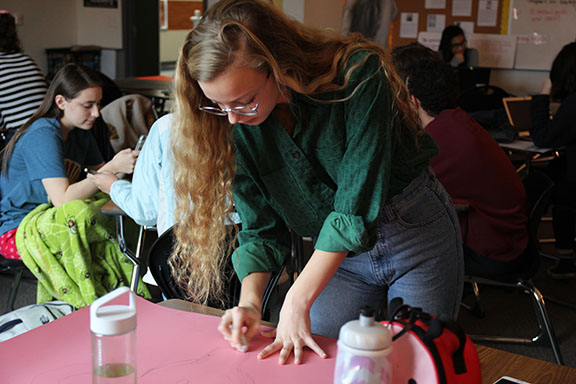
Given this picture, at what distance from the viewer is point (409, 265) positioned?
127 cm

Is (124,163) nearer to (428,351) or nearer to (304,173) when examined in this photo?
(304,173)

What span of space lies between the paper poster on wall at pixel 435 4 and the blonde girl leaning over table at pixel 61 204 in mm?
4403

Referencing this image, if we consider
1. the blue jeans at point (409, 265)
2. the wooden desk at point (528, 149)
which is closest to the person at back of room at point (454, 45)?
the wooden desk at point (528, 149)

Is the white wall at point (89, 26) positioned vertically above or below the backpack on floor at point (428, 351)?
above

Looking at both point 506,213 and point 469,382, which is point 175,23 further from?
point 469,382

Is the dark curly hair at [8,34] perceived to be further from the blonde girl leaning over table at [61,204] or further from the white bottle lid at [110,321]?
the white bottle lid at [110,321]

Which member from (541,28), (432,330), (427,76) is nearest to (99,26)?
(541,28)

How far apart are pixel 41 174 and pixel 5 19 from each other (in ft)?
4.31

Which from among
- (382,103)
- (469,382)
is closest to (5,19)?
(382,103)

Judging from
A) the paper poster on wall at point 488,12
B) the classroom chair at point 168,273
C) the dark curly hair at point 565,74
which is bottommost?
the classroom chair at point 168,273

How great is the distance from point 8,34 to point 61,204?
144 centimetres

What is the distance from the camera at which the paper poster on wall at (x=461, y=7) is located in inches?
246

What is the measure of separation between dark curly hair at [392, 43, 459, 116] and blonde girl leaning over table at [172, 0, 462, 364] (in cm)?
120

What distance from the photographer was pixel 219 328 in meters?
1.16
